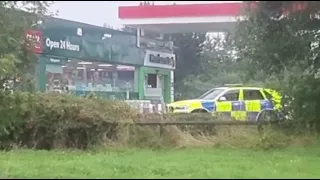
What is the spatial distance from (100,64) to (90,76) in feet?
3.73

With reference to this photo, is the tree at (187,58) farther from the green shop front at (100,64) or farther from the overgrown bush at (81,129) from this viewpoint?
the overgrown bush at (81,129)

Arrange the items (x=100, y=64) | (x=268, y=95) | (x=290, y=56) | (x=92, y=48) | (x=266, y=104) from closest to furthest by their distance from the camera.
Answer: (x=290, y=56), (x=268, y=95), (x=266, y=104), (x=92, y=48), (x=100, y=64)

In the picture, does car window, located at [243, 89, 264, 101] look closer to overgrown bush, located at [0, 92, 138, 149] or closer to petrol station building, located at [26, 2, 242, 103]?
petrol station building, located at [26, 2, 242, 103]

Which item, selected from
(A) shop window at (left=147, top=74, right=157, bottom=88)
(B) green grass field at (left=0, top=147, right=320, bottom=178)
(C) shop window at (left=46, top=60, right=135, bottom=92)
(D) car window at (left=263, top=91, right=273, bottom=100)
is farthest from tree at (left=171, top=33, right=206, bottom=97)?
(B) green grass field at (left=0, top=147, right=320, bottom=178)

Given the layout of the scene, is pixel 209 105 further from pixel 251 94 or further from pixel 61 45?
pixel 61 45

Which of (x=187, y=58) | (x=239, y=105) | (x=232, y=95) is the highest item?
(x=187, y=58)

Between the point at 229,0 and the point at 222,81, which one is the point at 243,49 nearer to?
the point at 229,0

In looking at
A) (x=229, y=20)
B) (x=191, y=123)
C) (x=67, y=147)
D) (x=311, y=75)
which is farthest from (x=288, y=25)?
(x=67, y=147)

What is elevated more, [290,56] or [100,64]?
[100,64]

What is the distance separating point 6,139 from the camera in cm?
1744

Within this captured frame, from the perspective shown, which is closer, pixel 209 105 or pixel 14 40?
pixel 14 40

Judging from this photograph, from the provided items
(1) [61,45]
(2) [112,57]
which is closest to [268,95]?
(1) [61,45]

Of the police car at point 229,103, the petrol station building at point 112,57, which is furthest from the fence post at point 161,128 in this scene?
the police car at point 229,103

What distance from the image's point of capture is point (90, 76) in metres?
31.5
